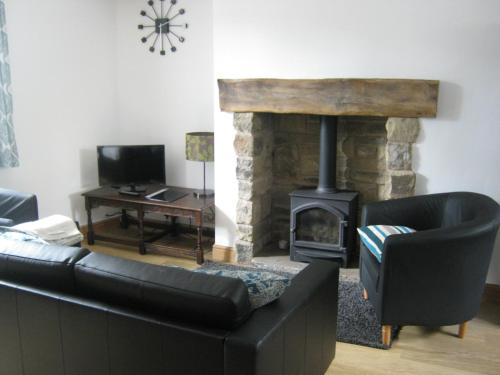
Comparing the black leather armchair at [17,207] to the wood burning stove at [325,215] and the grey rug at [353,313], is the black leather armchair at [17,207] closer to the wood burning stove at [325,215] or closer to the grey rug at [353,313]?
the grey rug at [353,313]

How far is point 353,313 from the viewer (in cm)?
345

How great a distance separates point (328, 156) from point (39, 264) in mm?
2604

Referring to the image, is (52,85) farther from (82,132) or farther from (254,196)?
(254,196)

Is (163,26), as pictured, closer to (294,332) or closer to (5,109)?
(5,109)

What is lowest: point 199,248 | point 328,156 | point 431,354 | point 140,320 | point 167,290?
point 431,354

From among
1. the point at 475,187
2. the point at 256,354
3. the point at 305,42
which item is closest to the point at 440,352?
the point at 475,187

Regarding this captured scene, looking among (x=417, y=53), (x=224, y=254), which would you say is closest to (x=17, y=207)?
(x=224, y=254)

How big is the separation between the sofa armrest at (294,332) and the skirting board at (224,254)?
1938 mm

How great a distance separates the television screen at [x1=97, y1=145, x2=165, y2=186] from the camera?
4.80 metres

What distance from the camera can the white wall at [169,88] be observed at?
4.86 meters

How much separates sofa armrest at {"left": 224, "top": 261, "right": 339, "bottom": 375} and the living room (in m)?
0.12

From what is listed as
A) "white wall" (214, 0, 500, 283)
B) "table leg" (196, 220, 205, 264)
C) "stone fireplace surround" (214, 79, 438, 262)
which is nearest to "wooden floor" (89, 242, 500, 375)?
"white wall" (214, 0, 500, 283)

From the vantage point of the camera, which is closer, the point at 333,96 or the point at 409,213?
the point at 409,213

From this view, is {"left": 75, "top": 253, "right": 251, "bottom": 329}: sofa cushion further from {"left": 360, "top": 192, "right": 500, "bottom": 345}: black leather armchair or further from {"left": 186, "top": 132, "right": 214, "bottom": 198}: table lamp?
{"left": 186, "top": 132, "right": 214, "bottom": 198}: table lamp
